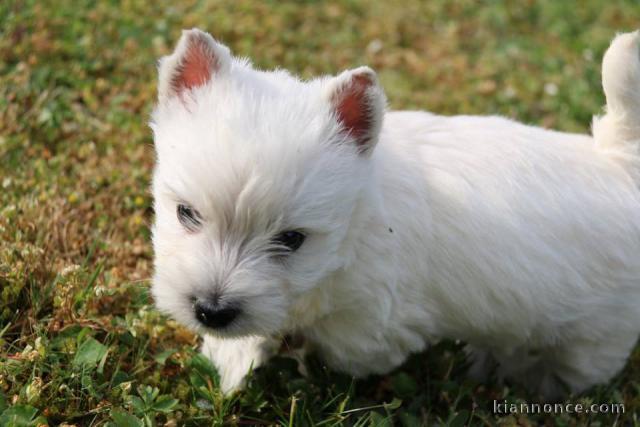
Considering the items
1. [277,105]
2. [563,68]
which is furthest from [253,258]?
[563,68]

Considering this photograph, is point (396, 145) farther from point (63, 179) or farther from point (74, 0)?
point (74, 0)

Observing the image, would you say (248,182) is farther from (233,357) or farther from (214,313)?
(233,357)

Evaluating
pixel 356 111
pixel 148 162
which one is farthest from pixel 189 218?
pixel 148 162

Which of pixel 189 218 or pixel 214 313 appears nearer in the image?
pixel 214 313

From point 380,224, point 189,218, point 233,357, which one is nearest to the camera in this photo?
point 189,218

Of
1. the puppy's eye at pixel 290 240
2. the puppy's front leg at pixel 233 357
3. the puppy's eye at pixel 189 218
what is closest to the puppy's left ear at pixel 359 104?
the puppy's eye at pixel 290 240

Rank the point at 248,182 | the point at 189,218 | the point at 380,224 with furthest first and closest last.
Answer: the point at 380,224 → the point at 189,218 → the point at 248,182
